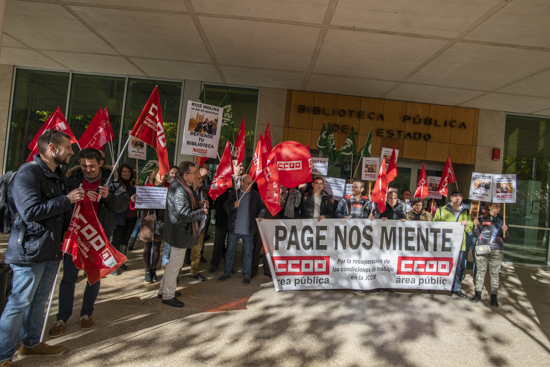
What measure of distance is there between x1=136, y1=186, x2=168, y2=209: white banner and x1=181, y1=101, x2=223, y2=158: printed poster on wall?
798mm

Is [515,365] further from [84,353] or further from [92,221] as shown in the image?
[92,221]

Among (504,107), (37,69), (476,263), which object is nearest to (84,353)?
(476,263)

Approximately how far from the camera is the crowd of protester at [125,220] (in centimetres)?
296

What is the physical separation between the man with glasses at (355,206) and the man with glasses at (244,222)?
4.66 ft

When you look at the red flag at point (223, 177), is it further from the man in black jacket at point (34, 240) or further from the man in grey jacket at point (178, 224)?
the man in black jacket at point (34, 240)

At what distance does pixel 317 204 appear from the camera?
6.44 m

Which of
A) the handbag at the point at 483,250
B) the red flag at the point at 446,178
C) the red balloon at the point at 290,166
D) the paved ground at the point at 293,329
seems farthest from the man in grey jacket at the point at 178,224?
the red flag at the point at 446,178

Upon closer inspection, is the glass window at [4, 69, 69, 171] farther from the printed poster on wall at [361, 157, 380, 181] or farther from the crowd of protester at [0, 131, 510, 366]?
the printed poster on wall at [361, 157, 380, 181]

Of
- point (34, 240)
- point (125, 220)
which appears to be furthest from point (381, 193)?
point (34, 240)

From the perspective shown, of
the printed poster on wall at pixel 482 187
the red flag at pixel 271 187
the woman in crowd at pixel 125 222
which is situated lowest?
the woman in crowd at pixel 125 222

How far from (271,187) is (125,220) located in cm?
282

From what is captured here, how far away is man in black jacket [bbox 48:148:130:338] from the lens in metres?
3.70

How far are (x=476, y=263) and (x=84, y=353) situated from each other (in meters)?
5.92

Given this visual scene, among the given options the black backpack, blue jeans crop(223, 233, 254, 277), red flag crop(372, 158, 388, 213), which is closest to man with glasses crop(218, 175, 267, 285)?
blue jeans crop(223, 233, 254, 277)
